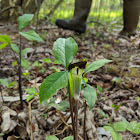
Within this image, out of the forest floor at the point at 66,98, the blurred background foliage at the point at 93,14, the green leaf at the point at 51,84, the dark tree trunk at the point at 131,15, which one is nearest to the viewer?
the green leaf at the point at 51,84

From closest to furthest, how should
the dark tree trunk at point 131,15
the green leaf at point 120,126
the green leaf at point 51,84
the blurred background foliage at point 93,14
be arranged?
the green leaf at point 51,84 < the green leaf at point 120,126 < the dark tree trunk at point 131,15 < the blurred background foliage at point 93,14

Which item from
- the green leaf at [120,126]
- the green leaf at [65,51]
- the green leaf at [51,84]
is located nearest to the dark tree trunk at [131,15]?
the green leaf at [120,126]

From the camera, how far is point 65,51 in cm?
58

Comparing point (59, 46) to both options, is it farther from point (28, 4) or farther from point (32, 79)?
point (28, 4)

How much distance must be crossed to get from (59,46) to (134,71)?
209 centimetres

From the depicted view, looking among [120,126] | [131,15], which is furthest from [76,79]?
[131,15]

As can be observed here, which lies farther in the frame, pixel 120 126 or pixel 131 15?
pixel 131 15

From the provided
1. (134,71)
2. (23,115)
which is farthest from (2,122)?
(134,71)

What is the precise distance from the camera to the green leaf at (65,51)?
558 millimetres

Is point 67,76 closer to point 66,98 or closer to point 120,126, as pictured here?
point 120,126

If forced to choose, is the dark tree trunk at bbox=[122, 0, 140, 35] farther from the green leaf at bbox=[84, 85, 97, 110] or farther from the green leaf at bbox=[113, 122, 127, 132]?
the green leaf at bbox=[84, 85, 97, 110]

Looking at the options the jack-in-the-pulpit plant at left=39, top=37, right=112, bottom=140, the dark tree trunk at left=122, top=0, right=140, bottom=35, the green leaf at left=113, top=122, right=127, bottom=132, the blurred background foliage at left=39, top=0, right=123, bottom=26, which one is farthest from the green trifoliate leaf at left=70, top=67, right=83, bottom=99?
the blurred background foliage at left=39, top=0, right=123, bottom=26

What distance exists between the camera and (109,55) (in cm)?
310

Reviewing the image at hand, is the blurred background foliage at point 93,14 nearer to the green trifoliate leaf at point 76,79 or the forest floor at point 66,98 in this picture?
the forest floor at point 66,98
